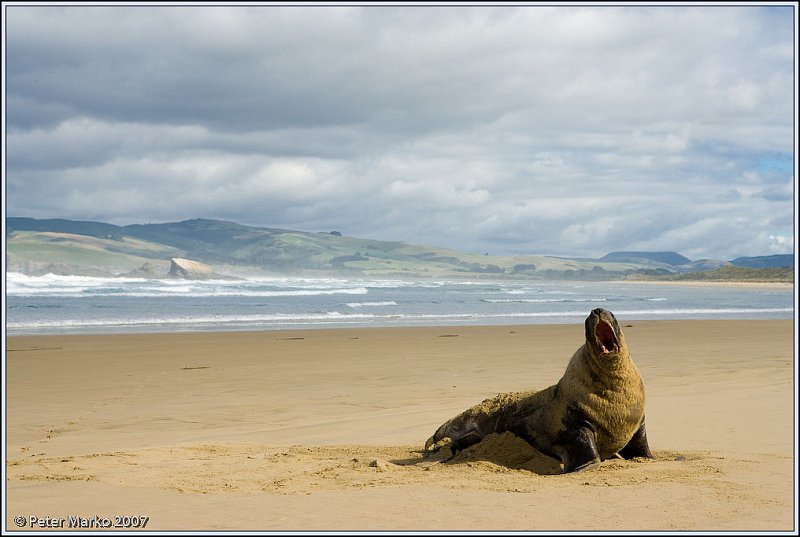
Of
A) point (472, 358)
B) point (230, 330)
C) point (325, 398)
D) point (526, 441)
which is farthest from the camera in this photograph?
point (230, 330)

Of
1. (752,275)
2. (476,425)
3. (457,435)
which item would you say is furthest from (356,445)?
(752,275)

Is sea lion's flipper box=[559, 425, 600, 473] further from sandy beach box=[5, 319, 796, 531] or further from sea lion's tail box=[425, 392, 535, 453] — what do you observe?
sea lion's tail box=[425, 392, 535, 453]

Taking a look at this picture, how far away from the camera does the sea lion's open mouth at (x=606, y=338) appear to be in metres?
7.21

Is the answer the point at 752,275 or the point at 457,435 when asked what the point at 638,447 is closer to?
the point at 457,435

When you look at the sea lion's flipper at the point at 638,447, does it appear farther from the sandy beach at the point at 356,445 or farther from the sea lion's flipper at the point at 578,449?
the sea lion's flipper at the point at 578,449

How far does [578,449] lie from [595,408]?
0.40 m

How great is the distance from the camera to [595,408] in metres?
7.44

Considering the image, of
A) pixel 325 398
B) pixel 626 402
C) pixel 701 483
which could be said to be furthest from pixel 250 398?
pixel 701 483

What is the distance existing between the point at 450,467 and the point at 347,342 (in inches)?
573

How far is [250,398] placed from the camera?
12.8m

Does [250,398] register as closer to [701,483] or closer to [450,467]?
[450,467]

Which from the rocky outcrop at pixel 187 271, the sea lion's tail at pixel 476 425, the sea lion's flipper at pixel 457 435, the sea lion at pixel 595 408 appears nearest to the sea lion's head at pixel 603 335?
the sea lion at pixel 595 408

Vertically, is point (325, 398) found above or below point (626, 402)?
below

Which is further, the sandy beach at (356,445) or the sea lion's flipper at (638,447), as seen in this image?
the sea lion's flipper at (638,447)
